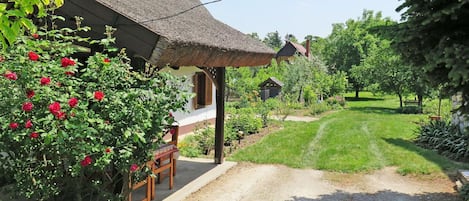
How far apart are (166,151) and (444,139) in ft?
25.6

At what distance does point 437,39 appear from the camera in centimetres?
496

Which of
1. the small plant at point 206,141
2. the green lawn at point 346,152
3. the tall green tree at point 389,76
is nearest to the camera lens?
the green lawn at point 346,152

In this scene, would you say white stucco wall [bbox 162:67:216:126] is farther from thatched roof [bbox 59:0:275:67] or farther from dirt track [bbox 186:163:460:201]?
thatched roof [bbox 59:0:275:67]

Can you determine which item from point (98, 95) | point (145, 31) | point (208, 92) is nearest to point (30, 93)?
point (98, 95)

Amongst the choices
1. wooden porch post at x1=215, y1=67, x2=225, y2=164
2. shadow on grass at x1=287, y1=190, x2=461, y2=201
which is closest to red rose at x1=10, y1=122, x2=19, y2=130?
shadow on grass at x1=287, y1=190, x2=461, y2=201

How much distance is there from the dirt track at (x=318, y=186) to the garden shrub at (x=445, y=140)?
210 cm

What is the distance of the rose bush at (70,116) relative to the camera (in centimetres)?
343

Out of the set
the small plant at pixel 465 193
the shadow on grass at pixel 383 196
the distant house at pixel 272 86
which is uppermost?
the distant house at pixel 272 86

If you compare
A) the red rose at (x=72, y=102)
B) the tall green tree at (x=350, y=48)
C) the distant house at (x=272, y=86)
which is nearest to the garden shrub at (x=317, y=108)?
the distant house at (x=272, y=86)

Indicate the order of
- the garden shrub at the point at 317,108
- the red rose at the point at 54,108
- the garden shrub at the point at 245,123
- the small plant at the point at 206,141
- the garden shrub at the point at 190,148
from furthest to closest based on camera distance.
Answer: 1. the garden shrub at the point at 317,108
2. the garden shrub at the point at 245,123
3. the small plant at the point at 206,141
4. the garden shrub at the point at 190,148
5. the red rose at the point at 54,108

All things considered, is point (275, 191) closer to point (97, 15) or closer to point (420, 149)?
point (97, 15)

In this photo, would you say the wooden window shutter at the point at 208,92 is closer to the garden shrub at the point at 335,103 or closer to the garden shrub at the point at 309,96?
the garden shrub at the point at 309,96

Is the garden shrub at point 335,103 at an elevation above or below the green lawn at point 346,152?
above

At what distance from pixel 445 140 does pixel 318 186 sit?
16.3ft
